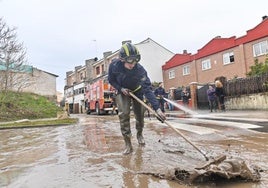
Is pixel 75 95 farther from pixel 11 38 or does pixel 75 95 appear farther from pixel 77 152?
pixel 77 152

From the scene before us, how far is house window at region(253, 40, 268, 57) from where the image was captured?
96.0ft

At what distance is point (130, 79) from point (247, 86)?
51.8 feet

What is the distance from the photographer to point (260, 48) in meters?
29.8

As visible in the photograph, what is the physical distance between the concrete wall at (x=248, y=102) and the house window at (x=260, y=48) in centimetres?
1131

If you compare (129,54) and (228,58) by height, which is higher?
(228,58)

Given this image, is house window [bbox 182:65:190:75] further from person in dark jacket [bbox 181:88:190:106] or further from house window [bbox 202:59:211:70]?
person in dark jacket [bbox 181:88:190:106]

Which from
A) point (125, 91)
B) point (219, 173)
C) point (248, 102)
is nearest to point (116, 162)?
point (125, 91)

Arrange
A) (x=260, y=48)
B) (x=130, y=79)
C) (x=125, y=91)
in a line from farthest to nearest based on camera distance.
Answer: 1. (x=260, y=48)
2. (x=130, y=79)
3. (x=125, y=91)

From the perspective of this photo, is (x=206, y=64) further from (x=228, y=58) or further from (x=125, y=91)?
(x=125, y=91)

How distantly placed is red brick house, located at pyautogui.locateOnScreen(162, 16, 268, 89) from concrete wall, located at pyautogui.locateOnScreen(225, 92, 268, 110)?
11.1 metres

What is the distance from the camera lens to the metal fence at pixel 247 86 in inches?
702

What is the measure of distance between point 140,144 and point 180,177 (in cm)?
246

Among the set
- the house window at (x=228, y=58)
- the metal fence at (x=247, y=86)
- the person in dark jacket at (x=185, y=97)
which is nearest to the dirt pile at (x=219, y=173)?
the metal fence at (x=247, y=86)

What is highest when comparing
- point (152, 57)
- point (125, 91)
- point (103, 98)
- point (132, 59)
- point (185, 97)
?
point (152, 57)
